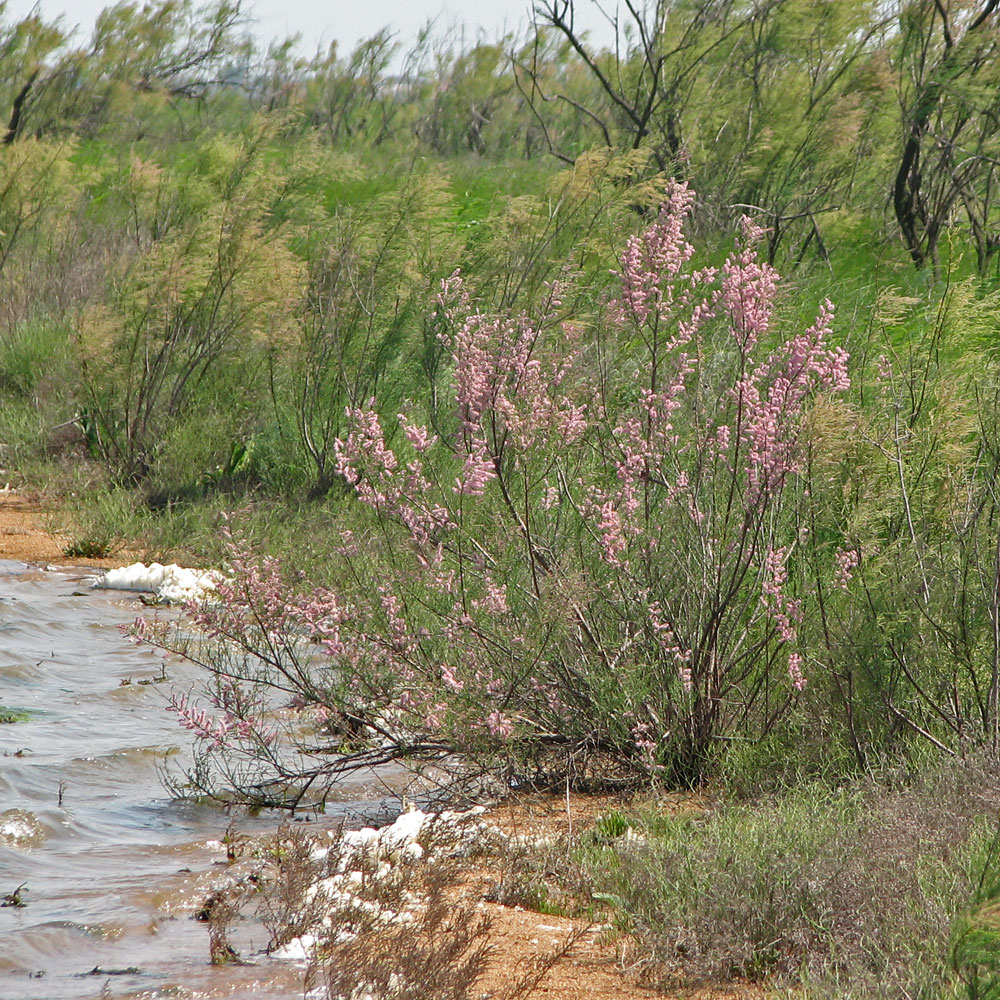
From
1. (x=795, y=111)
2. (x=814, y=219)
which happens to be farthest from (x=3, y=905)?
(x=795, y=111)

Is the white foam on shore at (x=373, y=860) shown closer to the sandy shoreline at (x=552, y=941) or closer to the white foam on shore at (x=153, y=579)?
the sandy shoreline at (x=552, y=941)

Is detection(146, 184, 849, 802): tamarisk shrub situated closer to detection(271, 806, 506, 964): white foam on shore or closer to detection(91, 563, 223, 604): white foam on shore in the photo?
detection(271, 806, 506, 964): white foam on shore

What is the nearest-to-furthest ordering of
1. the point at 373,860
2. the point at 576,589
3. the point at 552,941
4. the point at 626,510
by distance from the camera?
the point at 552,941 → the point at 373,860 → the point at 576,589 → the point at 626,510

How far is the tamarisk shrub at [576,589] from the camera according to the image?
4.73 metres

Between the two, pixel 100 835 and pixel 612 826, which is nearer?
pixel 612 826

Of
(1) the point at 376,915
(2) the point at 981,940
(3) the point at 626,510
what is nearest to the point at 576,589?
(3) the point at 626,510

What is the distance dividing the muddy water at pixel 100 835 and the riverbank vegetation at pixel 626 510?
0.38m

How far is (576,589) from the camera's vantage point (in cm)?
462

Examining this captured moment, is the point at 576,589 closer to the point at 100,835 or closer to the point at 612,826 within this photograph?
the point at 612,826

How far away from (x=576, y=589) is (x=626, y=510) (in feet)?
1.61

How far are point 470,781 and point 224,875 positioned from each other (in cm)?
104

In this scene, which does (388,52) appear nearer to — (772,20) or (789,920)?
(772,20)

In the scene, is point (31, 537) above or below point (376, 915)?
below

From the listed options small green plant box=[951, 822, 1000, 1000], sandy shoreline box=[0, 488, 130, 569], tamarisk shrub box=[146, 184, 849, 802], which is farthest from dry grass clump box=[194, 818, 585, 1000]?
sandy shoreline box=[0, 488, 130, 569]
